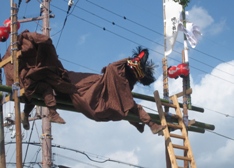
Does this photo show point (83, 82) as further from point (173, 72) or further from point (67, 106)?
point (173, 72)

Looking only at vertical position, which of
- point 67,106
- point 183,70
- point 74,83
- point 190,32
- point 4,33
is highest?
point 190,32

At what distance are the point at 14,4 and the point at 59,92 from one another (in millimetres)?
1345

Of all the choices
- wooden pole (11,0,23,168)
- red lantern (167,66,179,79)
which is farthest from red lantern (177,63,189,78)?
wooden pole (11,0,23,168)

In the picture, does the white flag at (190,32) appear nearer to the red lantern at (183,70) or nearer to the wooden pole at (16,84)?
the red lantern at (183,70)

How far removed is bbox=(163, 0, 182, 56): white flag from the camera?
407 inches

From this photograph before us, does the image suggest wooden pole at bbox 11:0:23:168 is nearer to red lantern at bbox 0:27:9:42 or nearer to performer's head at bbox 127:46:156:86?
red lantern at bbox 0:27:9:42

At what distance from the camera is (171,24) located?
411 inches

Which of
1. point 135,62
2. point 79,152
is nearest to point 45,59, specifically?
point 135,62

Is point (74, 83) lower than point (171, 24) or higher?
lower

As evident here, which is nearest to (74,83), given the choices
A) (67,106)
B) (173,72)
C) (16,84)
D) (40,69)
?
(67,106)

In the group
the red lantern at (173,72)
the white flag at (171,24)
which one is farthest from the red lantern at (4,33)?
the white flag at (171,24)

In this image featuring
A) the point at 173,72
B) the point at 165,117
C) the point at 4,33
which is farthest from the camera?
the point at 173,72

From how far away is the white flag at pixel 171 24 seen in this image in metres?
10.3

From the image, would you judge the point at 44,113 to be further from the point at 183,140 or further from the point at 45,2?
the point at 183,140
